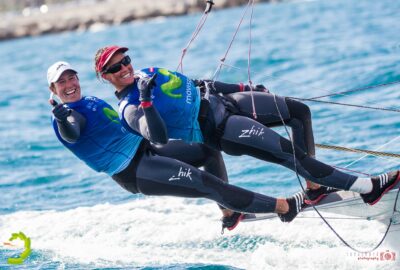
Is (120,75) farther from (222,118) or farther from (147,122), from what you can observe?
(222,118)

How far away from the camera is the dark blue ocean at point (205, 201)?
5.79 meters

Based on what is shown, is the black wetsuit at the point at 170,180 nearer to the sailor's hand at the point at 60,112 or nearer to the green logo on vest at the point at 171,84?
the sailor's hand at the point at 60,112

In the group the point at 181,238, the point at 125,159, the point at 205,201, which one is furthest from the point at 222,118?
the point at 205,201

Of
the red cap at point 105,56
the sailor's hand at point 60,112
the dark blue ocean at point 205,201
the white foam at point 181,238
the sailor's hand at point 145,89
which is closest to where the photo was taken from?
the sailor's hand at point 145,89

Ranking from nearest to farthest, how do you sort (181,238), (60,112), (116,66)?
1. (60,112)
2. (116,66)
3. (181,238)

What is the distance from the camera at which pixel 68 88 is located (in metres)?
4.86

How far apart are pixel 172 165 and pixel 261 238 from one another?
1.39 m

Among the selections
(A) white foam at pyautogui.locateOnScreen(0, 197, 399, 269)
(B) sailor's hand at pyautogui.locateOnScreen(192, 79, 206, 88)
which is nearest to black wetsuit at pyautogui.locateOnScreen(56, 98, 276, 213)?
(B) sailor's hand at pyautogui.locateOnScreen(192, 79, 206, 88)

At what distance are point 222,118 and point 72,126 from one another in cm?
91

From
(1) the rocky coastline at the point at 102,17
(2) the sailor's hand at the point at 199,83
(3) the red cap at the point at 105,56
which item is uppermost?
(3) the red cap at the point at 105,56

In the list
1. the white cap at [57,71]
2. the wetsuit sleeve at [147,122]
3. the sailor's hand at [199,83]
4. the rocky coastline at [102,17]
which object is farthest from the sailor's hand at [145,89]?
the rocky coastline at [102,17]

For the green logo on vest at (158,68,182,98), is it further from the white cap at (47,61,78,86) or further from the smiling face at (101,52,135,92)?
the white cap at (47,61,78,86)

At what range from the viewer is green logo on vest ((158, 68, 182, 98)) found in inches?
189

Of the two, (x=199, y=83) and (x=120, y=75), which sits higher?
(x=120, y=75)
